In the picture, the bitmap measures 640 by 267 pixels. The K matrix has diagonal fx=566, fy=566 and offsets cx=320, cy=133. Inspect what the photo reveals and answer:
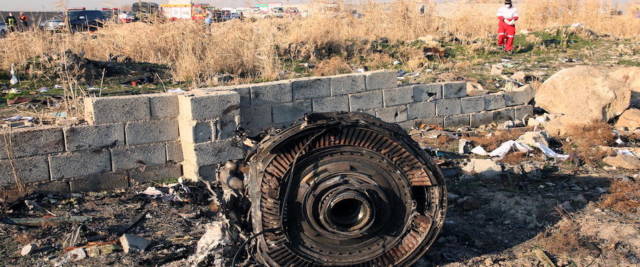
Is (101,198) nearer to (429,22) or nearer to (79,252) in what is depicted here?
(79,252)

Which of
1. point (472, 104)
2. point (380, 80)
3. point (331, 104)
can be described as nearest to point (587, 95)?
point (472, 104)

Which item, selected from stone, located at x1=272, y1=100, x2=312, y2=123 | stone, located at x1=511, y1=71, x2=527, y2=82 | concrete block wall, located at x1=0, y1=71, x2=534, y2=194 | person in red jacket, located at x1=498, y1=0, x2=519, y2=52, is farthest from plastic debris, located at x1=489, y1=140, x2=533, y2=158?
person in red jacket, located at x1=498, y1=0, x2=519, y2=52

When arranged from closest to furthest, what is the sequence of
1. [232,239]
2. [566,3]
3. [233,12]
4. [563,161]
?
[232,239]
[563,161]
[233,12]
[566,3]

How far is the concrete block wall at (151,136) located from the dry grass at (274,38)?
2.43 meters

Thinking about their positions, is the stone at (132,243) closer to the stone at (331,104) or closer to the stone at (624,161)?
the stone at (331,104)

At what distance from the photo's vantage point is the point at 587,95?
9.34 m

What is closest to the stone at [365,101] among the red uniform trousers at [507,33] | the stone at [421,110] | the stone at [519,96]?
the stone at [421,110]

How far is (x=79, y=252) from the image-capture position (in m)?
4.71

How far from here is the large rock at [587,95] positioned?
9.20 metres

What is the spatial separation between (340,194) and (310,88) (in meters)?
4.12

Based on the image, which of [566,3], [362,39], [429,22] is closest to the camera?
[362,39]

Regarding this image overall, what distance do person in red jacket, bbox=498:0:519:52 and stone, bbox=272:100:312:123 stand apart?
8647 mm

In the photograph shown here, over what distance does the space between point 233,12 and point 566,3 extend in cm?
1270

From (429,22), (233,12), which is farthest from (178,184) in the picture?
(429,22)
